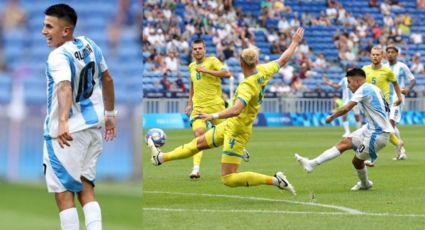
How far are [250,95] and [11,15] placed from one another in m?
3.09

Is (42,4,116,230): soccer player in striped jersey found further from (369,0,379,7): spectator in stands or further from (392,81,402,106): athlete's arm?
(369,0,379,7): spectator in stands

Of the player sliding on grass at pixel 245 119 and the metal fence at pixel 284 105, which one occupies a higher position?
the player sliding on grass at pixel 245 119

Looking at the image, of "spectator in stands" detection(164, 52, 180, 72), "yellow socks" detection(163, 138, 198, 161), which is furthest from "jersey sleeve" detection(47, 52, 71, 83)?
"spectator in stands" detection(164, 52, 180, 72)

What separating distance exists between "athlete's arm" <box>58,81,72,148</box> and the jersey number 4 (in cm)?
31

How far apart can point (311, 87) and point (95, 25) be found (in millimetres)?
30720

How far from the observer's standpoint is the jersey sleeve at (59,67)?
280 inches

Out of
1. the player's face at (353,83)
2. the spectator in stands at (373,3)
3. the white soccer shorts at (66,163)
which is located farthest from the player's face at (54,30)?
the spectator in stands at (373,3)

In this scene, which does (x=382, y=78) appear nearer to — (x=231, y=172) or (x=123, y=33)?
(x=231, y=172)

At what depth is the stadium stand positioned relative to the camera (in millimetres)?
39000

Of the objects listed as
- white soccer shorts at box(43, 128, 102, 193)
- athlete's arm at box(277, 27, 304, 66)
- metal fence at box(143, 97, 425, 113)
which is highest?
athlete's arm at box(277, 27, 304, 66)

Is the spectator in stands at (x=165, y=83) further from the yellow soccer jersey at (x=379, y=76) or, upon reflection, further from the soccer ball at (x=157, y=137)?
the soccer ball at (x=157, y=137)

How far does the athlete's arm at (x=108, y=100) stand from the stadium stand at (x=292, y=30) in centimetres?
2762

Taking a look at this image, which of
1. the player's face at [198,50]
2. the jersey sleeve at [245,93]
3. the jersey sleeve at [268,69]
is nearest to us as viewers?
the jersey sleeve at [245,93]

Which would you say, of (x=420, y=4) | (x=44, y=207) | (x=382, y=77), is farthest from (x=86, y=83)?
(x=420, y=4)
